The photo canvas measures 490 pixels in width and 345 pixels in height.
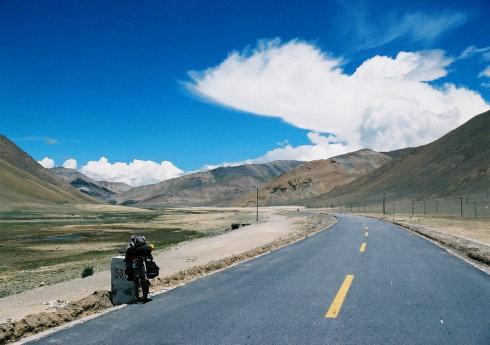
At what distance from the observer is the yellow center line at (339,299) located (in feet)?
26.5

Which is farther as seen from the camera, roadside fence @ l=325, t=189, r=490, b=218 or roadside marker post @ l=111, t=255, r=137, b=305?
roadside fence @ l=325, t=189, r=490, b=218

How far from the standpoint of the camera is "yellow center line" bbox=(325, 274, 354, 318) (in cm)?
807

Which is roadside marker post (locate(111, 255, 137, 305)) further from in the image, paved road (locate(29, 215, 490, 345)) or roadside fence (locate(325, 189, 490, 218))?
roadside fence (locate(325, 189, 490, 218))

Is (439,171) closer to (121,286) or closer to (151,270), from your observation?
(151,270)

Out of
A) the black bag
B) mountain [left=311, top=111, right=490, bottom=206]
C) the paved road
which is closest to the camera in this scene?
the paved road

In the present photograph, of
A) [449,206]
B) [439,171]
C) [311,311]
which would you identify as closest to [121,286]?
[311,311]

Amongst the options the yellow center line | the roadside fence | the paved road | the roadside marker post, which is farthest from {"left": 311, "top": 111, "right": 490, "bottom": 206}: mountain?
the roadside marker post

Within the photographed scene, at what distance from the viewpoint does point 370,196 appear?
15775 cm

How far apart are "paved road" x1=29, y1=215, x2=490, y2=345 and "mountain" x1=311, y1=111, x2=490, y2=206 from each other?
4410 inches

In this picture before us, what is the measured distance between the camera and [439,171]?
13988 cm

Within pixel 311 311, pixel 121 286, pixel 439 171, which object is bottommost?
pixel 311 311

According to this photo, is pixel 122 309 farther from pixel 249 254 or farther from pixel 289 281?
pixel 249 254

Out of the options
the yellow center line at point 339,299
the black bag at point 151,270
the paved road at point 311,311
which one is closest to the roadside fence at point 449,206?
the paved road at point 311,311

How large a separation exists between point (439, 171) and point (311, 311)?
144291mm
